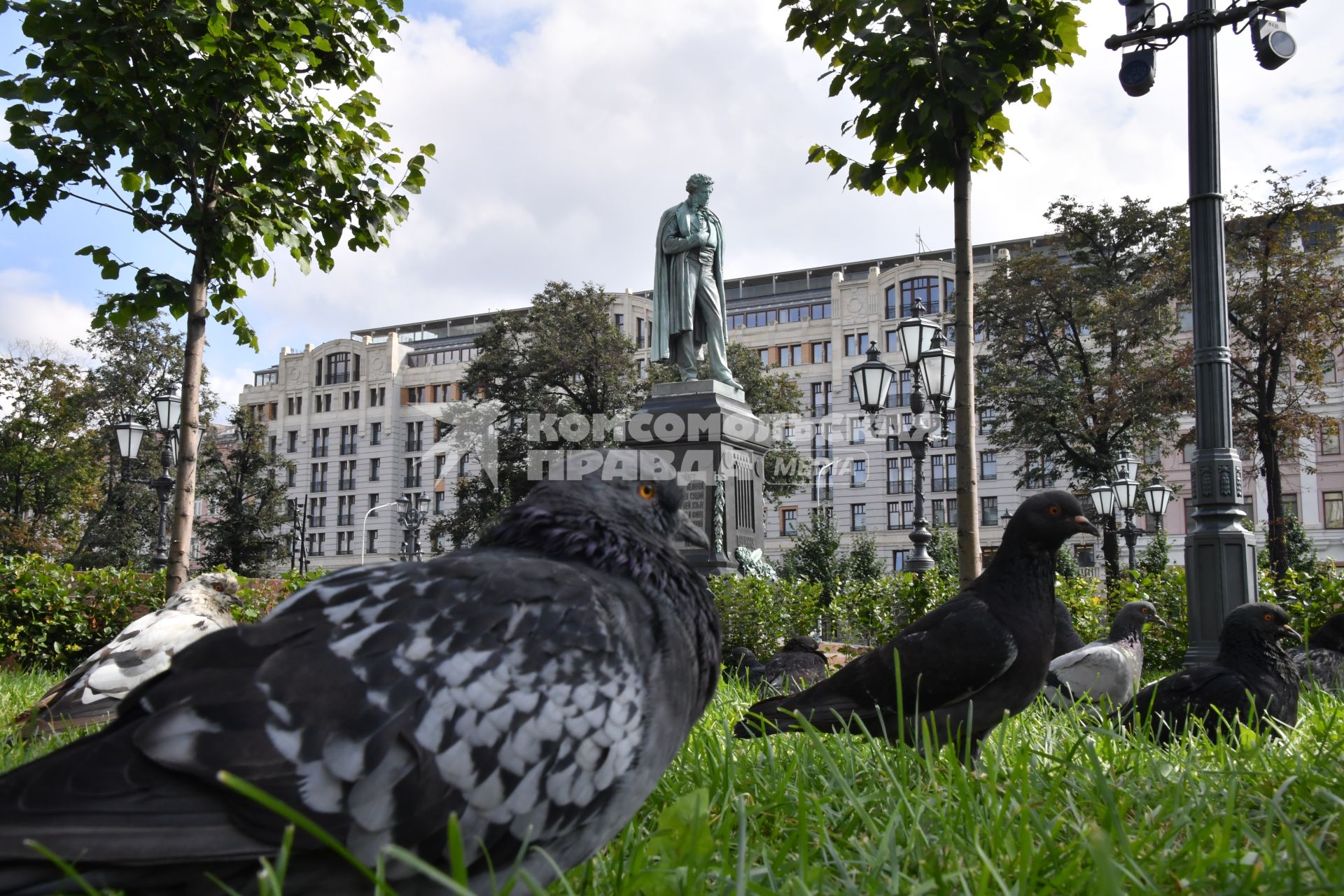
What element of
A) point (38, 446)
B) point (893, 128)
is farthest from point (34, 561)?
point (38, 446)

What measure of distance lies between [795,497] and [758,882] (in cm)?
7143

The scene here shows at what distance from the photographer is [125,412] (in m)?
42.2

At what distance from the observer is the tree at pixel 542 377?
136 feet

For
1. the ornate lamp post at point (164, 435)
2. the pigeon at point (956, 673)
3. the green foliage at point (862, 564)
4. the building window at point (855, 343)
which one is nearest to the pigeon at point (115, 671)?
the pigeon at point (956, 673)

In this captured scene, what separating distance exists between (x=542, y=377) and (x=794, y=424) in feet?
62.5

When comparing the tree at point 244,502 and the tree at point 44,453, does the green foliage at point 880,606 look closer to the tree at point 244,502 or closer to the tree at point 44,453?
the tree at point 44,453

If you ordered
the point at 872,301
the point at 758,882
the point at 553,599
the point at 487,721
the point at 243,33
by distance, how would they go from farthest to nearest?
the point at 872,301
the point at 243,33
the point at 758,882
the point at 553,599
the point at 487,721

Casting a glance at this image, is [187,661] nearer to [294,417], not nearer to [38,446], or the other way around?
[38,446]

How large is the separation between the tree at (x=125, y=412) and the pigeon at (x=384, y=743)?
146 ft

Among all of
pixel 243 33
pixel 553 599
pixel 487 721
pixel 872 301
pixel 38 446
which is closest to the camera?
pixel 487 721

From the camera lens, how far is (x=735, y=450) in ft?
49.9

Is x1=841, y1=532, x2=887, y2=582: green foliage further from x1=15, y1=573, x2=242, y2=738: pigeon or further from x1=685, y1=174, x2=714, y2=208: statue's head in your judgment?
x1=15, y1=573, x2=242, y2=738: pigeon

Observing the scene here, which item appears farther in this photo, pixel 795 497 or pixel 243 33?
pixel 795 497

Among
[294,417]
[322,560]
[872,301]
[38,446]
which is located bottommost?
[322,560]
